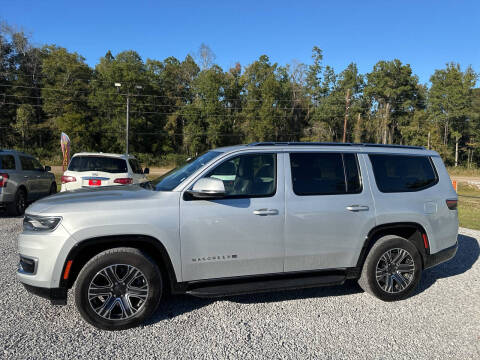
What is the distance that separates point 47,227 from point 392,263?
3.92m

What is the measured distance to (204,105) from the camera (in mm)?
54844

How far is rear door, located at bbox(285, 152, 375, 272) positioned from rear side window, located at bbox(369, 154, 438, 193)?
25 centimetres

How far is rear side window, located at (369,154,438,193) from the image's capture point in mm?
4281

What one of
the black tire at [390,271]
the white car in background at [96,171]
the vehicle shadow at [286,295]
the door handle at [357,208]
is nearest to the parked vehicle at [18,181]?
the white car in background at [96,171]

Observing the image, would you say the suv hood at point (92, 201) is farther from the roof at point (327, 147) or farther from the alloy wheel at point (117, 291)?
the roof at point (327, 147)

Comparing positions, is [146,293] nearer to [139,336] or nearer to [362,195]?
[139,336]

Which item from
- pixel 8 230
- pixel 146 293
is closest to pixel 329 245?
pixel 146 293

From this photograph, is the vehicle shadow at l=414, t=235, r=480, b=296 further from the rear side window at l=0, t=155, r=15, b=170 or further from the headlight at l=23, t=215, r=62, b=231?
the rear side window at l=0, t=155, r=15, b=170

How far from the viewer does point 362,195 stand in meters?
4.10

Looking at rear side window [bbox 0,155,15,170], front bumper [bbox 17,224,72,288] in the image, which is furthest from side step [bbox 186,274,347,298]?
rear side window [bbox 0,155,15,170]

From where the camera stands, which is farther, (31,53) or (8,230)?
(31,53)

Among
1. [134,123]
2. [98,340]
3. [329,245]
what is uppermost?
[134,123]

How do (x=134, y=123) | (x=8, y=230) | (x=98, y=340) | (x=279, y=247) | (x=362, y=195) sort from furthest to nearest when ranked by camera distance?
(x=134, y=123) < (x=8, y=230) < (x=362, y=195) < (x=279, y=247) < (x=98, y=340)

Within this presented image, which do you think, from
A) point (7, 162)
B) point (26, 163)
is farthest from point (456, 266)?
point (26, 163)
